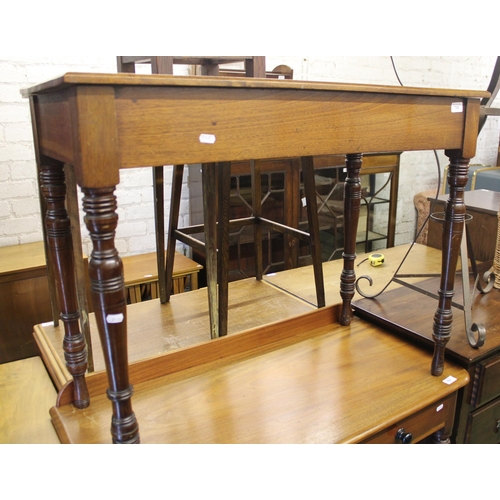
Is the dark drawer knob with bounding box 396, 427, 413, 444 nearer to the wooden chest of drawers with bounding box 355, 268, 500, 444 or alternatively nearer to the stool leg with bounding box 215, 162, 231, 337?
the wooden chest of drawers with bounding box 355, 268, 500, 444

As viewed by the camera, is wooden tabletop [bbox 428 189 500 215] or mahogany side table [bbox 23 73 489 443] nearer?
mahogany side table [bbox 23 73 489 443]

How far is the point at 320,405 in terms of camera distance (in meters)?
1.04

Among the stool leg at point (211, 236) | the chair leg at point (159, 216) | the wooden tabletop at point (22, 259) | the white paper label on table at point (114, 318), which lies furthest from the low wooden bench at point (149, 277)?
the white paper label on table at point (114, 318)

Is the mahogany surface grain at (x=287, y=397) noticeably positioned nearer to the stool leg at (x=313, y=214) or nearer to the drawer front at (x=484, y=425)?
the drawer front at (x=484, y=425)

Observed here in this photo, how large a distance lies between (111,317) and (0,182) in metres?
1.75

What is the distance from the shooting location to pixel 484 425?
133 centimetres

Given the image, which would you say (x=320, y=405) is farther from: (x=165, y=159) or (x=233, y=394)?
(x=165, y=159)

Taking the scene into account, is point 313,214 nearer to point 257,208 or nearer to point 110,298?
point 257,208

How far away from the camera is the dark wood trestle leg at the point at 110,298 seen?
694 mm

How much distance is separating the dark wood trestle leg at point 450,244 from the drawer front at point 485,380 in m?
0.12

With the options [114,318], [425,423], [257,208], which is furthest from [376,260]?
[114,318]

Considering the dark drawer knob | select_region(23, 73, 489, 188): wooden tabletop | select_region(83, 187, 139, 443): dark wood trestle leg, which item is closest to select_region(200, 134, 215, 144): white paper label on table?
select_region(23, 73, 489, 188): wooden tabletop

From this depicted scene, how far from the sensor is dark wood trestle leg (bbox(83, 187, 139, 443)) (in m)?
0.69

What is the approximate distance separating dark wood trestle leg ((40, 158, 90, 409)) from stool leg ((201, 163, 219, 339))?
458 millimetres
